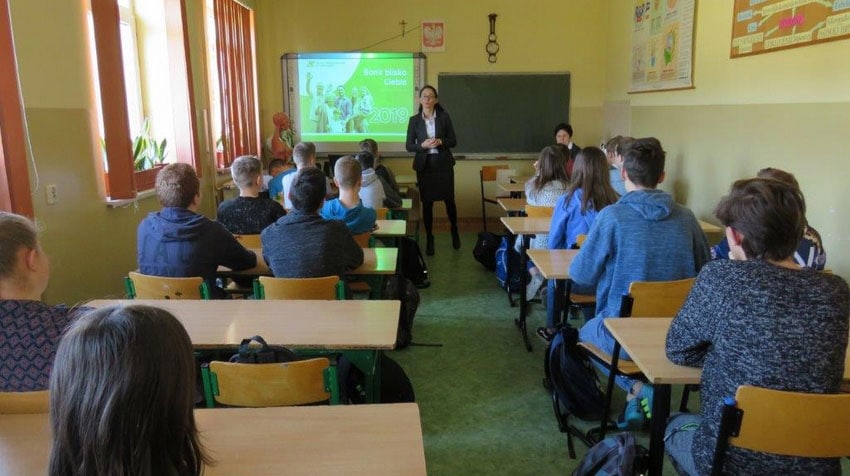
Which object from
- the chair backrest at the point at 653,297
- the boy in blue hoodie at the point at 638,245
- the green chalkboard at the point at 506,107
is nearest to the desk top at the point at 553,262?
the boy in blue hoodie at the point at 638,245

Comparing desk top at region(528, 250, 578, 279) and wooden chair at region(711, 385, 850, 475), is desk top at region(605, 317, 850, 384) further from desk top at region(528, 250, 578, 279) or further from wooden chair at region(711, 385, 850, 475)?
desk top at region(528, 250, 578, 279)

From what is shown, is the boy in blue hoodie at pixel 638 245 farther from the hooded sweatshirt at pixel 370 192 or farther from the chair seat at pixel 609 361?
the hooded sweatshirt at pixel 370 192

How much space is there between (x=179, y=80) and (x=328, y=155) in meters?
2.43

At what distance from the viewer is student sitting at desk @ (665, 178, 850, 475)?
1.38 meters

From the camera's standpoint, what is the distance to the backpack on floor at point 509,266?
4.48 m

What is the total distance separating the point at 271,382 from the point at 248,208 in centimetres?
214

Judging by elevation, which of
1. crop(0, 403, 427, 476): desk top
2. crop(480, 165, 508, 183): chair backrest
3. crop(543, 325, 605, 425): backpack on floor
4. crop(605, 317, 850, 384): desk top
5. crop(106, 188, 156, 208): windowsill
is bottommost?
crop(543, 325, 605, 425): backpack on floor

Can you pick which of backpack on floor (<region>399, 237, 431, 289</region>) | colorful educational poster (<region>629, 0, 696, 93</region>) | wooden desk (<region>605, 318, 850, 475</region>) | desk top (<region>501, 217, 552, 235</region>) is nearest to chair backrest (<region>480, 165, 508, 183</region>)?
colorful educational poster (<region>629, 0, 696, 93</region>)

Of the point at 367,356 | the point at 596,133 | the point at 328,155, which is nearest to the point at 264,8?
the point at 328,155

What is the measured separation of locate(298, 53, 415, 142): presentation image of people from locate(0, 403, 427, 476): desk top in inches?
236

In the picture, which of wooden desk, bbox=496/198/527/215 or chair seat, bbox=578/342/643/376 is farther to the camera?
wooden desk, bbox=496/198/527/215

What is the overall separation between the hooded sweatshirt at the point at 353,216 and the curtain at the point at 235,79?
8.41 feet

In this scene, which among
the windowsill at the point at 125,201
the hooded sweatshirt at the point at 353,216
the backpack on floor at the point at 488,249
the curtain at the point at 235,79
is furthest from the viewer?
the curtain at the point at 235,79

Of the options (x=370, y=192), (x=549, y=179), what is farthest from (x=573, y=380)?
(x=370, y=192)
